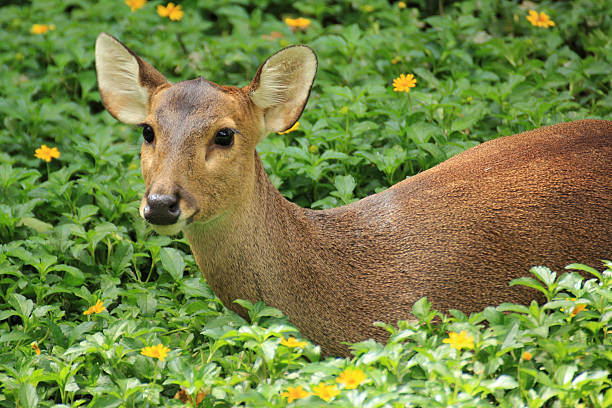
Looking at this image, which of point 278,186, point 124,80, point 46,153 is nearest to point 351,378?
point 124,80

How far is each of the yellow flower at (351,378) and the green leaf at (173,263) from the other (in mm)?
1497

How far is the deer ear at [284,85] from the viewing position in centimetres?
395

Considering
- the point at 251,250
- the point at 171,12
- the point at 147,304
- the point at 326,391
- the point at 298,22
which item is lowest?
the point at 147,304

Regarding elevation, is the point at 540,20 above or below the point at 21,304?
above

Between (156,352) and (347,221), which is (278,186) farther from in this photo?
(156,352)

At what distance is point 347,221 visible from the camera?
163 inches

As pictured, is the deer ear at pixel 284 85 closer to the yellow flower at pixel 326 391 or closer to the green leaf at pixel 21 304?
the green leaf at pixel 21 304

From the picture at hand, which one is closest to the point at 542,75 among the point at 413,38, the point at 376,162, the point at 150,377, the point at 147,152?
the point at 413,38

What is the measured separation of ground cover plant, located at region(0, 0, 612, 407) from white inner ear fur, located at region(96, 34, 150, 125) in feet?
2.27

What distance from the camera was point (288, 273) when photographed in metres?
3.89

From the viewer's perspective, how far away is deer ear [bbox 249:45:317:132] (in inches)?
155

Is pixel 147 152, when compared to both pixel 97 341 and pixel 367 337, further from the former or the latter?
pixel 367 337

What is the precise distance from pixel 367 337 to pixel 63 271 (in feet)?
5.45

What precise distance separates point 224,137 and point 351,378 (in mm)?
1212
